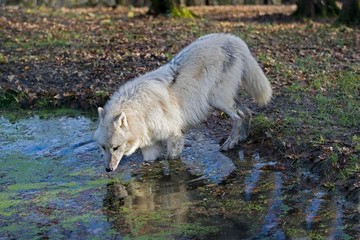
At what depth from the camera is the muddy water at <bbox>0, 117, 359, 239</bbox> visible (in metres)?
5.96

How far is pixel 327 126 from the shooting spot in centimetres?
852

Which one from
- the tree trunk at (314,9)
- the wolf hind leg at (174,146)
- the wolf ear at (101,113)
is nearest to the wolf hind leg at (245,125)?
the wolf hind leg at (174,146)

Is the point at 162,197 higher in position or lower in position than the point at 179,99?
lower

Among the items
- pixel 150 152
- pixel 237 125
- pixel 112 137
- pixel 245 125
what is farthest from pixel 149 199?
pixel 245 125

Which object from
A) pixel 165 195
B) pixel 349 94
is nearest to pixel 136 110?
pixel 165 195

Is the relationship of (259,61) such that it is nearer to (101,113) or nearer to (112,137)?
(101,113)

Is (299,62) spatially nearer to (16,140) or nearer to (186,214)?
(16,140)

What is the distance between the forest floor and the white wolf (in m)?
0.62

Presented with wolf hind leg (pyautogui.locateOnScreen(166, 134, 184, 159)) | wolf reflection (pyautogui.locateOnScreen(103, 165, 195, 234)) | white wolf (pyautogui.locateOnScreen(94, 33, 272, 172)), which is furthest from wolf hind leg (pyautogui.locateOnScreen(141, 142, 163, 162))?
wolf reflection (pyautogui.locateOnScreen(103, 165, 195, 234))

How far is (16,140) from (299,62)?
5.69 m

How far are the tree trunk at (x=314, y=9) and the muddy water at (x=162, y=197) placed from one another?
1166 centimetres

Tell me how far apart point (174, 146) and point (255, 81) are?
147 cm

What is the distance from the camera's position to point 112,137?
7.41 meters

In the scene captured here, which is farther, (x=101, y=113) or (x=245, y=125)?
(x=245, y=125)
